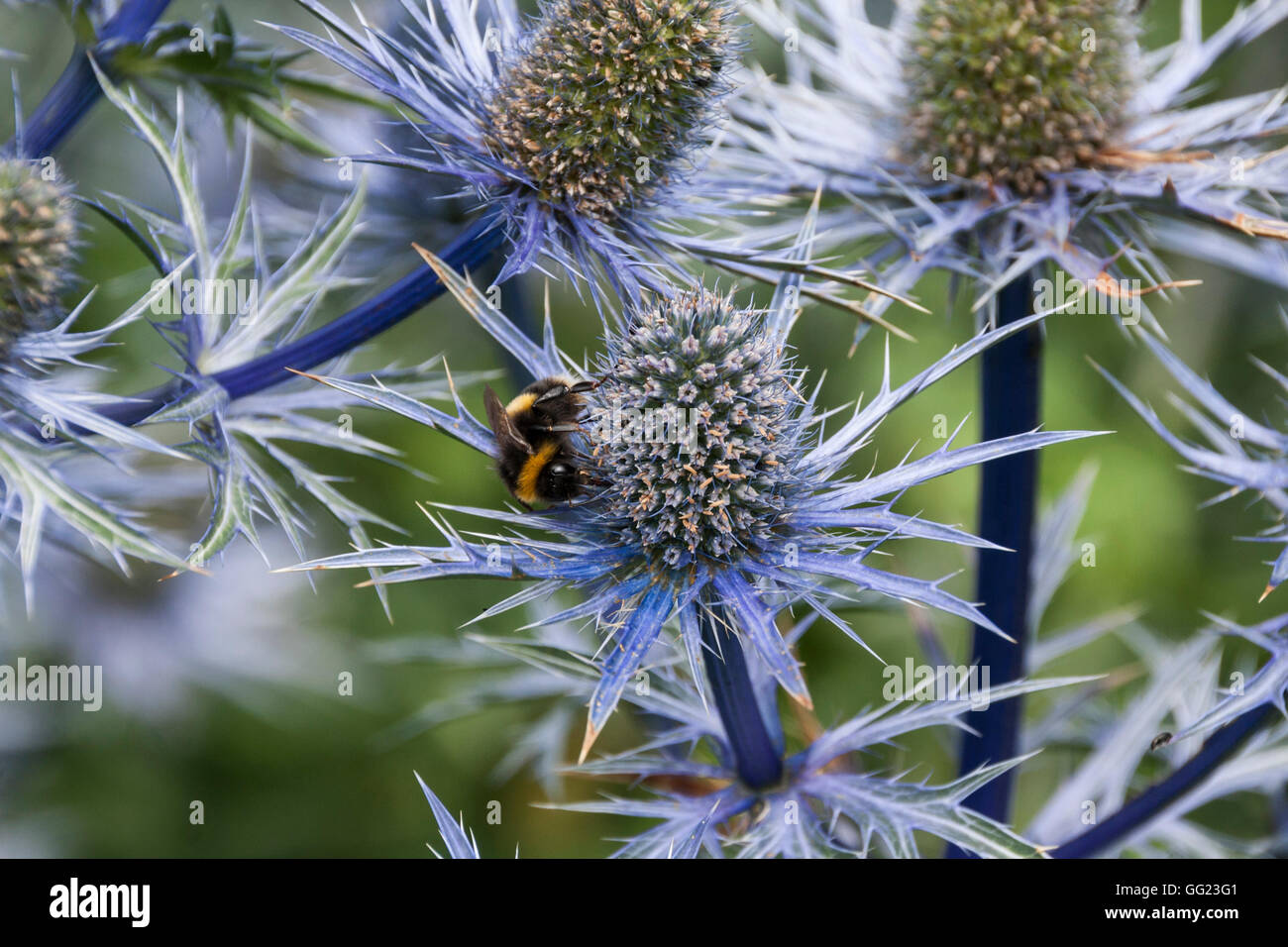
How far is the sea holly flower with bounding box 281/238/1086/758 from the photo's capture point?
3.36 feet

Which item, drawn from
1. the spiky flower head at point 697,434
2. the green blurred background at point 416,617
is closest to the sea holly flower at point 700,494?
the spiky flower head at point 697,434

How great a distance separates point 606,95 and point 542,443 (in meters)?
0.39

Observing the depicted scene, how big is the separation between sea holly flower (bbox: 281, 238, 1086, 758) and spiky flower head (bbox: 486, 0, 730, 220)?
0.61 ft

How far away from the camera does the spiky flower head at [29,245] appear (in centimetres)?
120

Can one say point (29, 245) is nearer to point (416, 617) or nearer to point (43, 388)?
point (43, 388)

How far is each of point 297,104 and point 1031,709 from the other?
2078mm

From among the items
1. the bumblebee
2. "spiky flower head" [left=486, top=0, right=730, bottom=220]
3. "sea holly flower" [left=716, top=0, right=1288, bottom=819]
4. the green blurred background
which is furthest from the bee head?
the green blurred background

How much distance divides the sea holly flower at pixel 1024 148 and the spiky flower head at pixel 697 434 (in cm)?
39

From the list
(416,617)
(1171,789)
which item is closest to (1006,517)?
(1171,789)

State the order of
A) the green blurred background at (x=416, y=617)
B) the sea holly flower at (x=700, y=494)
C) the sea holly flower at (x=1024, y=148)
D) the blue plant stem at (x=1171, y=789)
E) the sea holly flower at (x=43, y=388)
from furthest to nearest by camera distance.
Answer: the green blurred background at (x=416, y=617)
the sea holly flower at (x=1024, y=148)
the blue plant stem at (x=1171, y=789)
the sea holly flower at (x=43, y=388)
the sea holly flower at (x=700, y=494)

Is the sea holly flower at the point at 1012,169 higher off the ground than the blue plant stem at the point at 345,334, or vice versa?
the sea holly flower at the point at 1012,169

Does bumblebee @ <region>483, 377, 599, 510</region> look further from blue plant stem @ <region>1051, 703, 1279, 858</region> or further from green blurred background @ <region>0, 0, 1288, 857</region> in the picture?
green blurred background @ <region>0, 0, 1288, 857</region>

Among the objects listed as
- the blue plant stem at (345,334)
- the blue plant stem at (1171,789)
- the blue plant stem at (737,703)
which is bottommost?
the blue plant stem at (1171,789)

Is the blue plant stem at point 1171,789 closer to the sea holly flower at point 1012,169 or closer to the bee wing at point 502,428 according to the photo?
the sea holly flower at point 1012,169
